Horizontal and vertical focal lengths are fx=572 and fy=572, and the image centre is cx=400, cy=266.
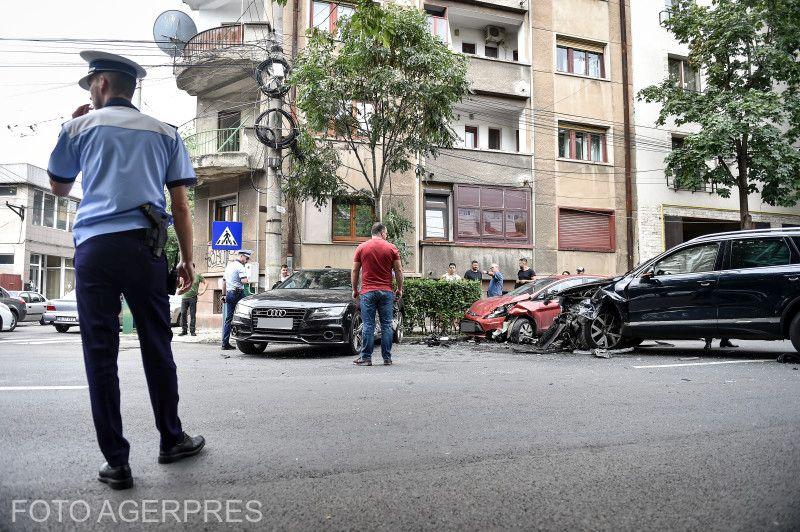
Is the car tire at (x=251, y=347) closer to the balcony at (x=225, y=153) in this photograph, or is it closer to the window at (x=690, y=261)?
the window at (x=690, y=261)

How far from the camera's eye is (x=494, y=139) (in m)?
22.1

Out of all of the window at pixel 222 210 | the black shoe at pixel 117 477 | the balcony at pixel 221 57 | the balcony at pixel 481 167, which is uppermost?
the balcony at pixel 221 57

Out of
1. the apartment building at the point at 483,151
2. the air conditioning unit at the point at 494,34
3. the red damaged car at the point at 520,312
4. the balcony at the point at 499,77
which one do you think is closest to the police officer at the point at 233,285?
the red damaged car at the point at 520,312

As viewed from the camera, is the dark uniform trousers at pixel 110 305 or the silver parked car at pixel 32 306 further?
the silver parked car at pixel 32 306

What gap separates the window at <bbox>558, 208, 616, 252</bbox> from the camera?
71.9 feet

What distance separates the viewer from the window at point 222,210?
2005 cm

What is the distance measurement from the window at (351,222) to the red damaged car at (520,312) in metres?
7.44

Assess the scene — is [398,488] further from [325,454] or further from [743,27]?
[743,27]

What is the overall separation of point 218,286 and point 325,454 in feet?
56.3

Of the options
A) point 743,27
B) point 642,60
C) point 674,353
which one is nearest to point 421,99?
point 674,353

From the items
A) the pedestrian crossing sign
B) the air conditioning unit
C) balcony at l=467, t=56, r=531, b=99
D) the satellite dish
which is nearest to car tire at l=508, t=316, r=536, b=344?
the pedestrian crossing sign

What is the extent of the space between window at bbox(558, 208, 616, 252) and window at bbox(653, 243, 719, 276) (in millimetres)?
12939

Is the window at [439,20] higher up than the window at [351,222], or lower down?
higher up

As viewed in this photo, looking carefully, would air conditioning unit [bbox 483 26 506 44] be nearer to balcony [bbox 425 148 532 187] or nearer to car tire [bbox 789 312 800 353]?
balcony [bbox 425 148 532 187]
